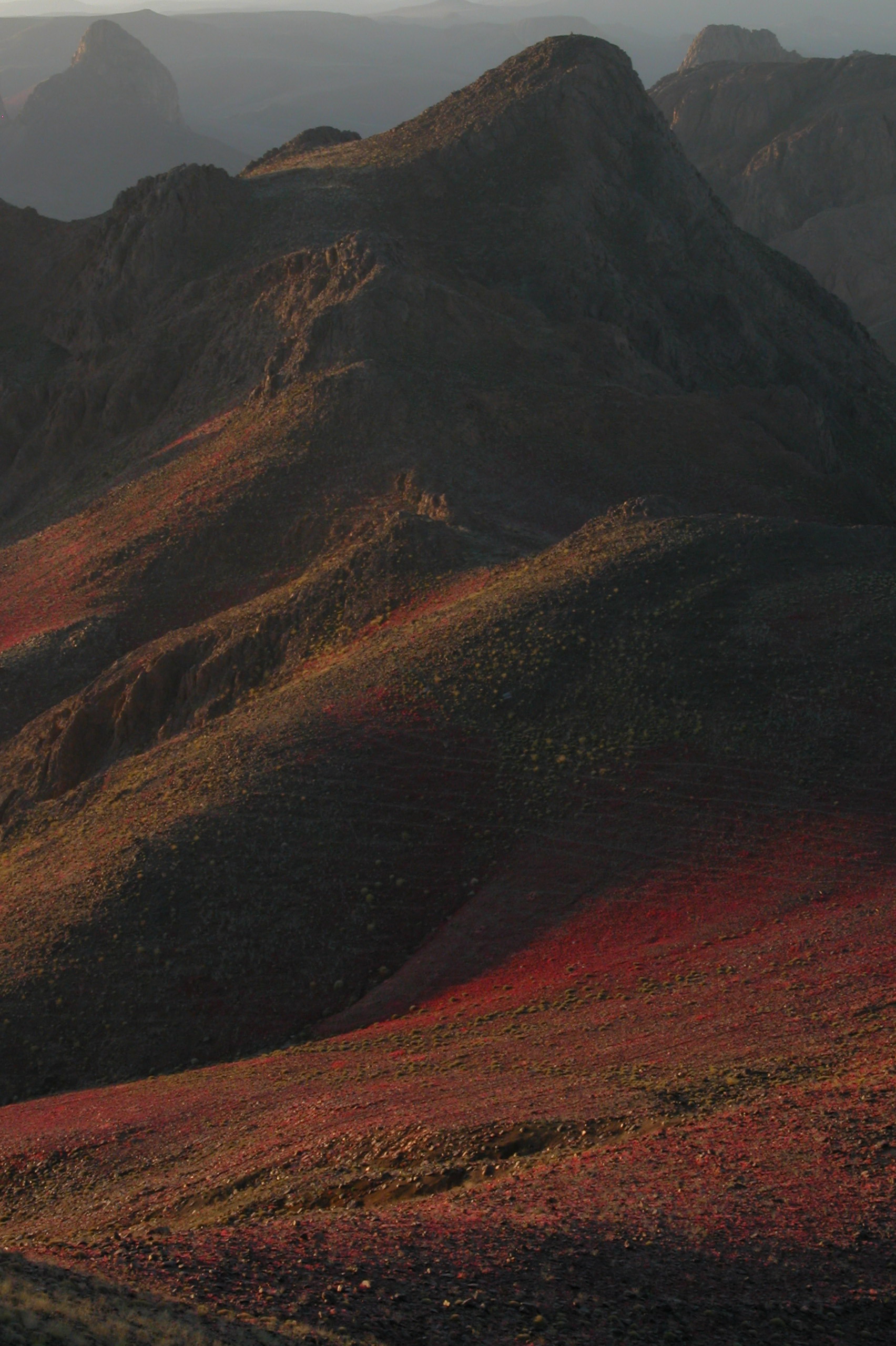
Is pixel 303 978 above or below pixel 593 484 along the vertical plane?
below

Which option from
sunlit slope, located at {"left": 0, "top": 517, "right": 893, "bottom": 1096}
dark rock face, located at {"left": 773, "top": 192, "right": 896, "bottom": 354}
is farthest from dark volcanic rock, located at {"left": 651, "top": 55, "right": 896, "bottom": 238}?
sunlit slope, located at {"left": 0, "top": 517, "right": 893, "bottom": 1096}

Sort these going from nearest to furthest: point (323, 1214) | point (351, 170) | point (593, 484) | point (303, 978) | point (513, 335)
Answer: point (323, 1214), point (303, 978), point (593, 484), point (513, 335), point (351, 170)

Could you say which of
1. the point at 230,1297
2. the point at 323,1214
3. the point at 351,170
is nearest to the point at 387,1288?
the point at 230,1297

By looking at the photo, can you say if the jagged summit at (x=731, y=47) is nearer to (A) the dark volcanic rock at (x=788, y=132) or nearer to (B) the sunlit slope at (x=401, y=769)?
(A) the dark volcanic rock at (x=788, y=132)

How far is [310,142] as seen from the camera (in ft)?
253

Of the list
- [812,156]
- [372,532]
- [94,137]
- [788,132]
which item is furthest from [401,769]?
[94,137]

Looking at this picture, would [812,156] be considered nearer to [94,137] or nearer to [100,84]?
[94,137]

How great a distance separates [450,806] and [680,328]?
133ft

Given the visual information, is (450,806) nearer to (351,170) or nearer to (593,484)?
(593,484)

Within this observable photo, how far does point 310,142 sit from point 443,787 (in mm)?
61876

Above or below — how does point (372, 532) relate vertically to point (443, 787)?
above

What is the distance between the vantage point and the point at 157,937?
2495 centimetres

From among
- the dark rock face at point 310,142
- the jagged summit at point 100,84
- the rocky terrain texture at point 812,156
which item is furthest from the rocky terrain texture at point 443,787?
the jagged summit at point 100,84

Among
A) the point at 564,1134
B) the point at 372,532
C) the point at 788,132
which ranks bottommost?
the point at 564,1134
